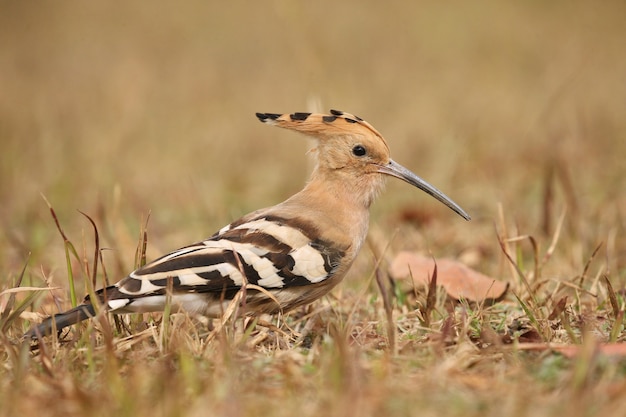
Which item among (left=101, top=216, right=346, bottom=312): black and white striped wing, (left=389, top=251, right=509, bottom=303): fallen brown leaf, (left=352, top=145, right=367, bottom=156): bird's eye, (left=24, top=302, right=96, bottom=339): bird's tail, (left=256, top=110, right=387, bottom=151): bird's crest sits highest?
(left=256, top=110, right=387, bottom=151): bird's crest

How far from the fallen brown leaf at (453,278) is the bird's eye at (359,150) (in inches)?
16.1

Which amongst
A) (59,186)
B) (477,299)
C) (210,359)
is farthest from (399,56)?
(210,359)

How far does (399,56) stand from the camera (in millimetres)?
8961

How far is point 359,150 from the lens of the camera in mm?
3209

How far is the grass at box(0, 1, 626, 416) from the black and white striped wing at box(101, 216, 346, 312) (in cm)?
10

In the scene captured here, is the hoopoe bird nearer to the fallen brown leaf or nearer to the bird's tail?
the bird's tail

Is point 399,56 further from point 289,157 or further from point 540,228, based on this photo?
point 540,228

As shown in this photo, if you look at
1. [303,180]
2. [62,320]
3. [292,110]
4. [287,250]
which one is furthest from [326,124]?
[292,110]

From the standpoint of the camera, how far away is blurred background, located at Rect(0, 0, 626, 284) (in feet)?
14.7

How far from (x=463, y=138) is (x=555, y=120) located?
4.03 ft

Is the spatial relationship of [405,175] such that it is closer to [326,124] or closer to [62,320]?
[326,124]

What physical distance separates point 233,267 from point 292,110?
4.42m

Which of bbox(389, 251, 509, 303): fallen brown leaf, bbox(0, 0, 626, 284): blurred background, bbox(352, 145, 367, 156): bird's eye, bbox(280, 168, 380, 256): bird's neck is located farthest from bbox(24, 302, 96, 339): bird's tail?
bbox(352, 145, 367, 156): bird's eye

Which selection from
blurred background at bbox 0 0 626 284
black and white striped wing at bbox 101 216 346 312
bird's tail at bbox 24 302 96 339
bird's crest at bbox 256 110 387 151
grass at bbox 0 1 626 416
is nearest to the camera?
grass at bbox 0 1 626 416
